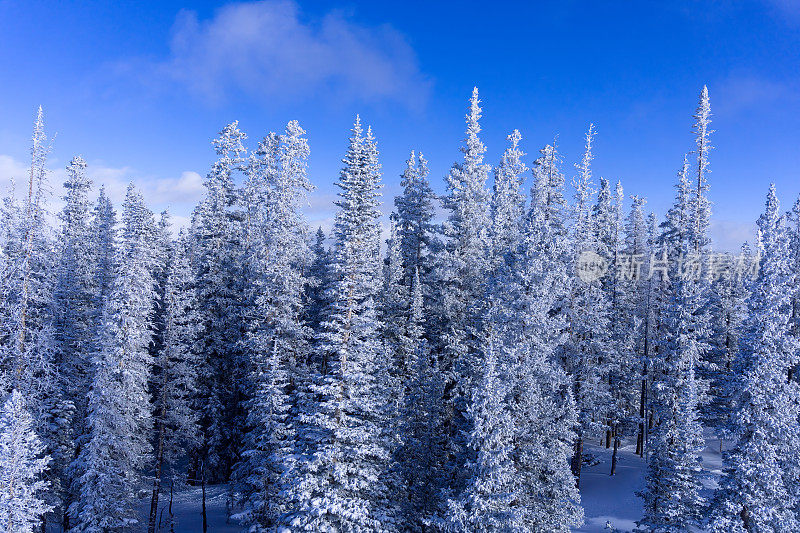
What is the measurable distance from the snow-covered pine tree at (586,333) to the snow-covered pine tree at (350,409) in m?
14.6

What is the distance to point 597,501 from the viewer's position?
110 feet

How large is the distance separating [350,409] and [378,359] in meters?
3.14

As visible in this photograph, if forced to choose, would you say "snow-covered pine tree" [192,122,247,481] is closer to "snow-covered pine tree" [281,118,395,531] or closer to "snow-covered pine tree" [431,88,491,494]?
"snow-covered pine tree" [281,118,395,531]

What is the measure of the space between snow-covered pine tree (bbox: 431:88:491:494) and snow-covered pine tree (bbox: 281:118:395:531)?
4.39 meters

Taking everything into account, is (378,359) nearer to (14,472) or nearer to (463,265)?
(463,265)

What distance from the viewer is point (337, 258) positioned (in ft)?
75.2

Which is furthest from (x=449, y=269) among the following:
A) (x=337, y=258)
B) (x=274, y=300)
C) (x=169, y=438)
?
(x=169, y=438)

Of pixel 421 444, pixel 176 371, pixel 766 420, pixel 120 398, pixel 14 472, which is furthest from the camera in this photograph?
pixel 176 371

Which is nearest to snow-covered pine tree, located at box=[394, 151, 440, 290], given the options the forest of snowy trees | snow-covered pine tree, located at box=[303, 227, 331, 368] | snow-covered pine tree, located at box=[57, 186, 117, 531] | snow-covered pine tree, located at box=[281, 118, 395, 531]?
the forest of snowy trees

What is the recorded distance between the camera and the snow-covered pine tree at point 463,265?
2548cm

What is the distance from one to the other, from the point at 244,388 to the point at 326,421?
456 inches

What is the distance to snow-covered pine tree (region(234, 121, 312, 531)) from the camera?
2352 cm

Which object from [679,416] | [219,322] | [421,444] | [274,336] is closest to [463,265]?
[421,444]

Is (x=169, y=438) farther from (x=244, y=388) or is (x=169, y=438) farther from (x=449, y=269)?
(x=449, y=269)
